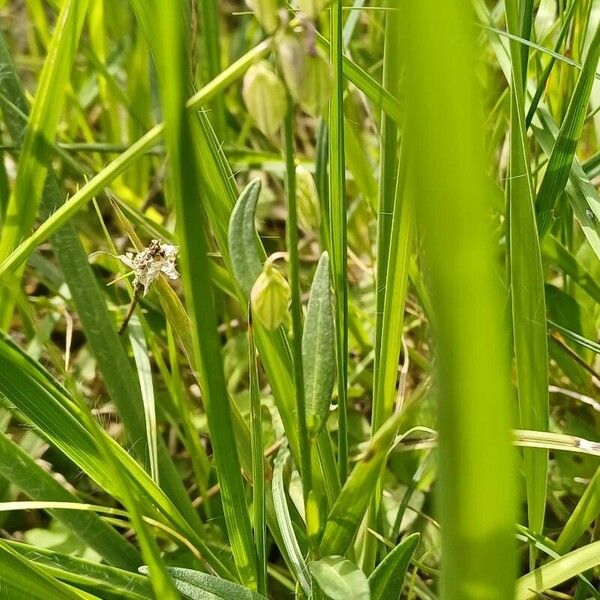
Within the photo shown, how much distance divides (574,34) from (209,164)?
1.88 ft

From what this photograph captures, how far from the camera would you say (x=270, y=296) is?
61 centimetres

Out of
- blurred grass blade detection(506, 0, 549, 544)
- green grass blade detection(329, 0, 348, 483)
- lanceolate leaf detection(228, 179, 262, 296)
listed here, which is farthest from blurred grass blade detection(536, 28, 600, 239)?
lanceolate leaf detection(228, 179, 262, 296)

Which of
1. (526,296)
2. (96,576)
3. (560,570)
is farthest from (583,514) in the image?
(96,576)

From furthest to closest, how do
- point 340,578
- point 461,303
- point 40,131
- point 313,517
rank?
point 40,131 → point 313,517 → point 340,578 → point 461,303

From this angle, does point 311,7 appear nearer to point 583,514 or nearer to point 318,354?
point 318,354

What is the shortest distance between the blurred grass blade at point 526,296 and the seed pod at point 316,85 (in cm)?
27

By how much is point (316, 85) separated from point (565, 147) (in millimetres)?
375

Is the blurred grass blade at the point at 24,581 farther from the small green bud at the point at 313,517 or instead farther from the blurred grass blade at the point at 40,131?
the blurred grass blade at the point at 40,131

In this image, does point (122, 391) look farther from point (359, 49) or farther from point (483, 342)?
point (359, 49)

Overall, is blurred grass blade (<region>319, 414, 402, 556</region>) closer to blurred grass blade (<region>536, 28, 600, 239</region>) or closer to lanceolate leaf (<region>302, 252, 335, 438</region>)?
lanceolate leaf (<region>302, 252, 335, 438</region>)

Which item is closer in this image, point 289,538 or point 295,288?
point 295,288

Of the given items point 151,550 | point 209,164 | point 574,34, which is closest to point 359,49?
point 574,34

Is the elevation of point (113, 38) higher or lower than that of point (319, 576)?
higher

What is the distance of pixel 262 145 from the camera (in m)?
1.52
